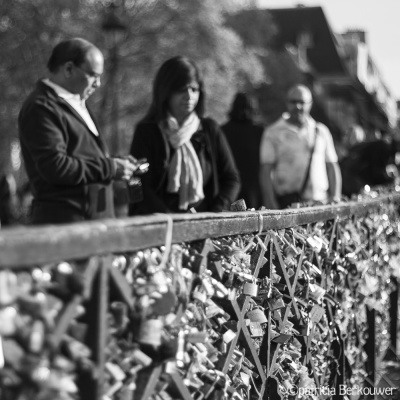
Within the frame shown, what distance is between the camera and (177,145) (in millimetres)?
6102

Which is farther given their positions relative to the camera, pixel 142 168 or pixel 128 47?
pixel 128 47

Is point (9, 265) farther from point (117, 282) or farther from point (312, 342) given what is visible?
point (312, 342)

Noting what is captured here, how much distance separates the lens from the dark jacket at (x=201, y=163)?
6.06m

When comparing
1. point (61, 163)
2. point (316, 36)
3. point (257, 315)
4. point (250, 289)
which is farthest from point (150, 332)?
point (316, 36)

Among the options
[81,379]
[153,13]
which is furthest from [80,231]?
[153,13]

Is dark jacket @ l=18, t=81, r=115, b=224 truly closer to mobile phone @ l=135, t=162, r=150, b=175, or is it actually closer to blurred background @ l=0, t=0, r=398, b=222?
mobile phone @ l=135, t=162, r=150, b=175

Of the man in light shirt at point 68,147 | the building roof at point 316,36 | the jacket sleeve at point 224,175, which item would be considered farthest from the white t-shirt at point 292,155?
the building roof at point 316,36

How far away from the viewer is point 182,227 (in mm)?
2711

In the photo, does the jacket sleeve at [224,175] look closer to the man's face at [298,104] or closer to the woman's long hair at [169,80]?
the woman's long hair at [169,80]

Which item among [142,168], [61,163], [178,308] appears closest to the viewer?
[178,308]

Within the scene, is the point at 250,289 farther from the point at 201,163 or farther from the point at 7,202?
the point at 7,202

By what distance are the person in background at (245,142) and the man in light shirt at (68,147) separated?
10.3 ft

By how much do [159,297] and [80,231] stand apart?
454 mm

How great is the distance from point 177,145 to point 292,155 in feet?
7.01
